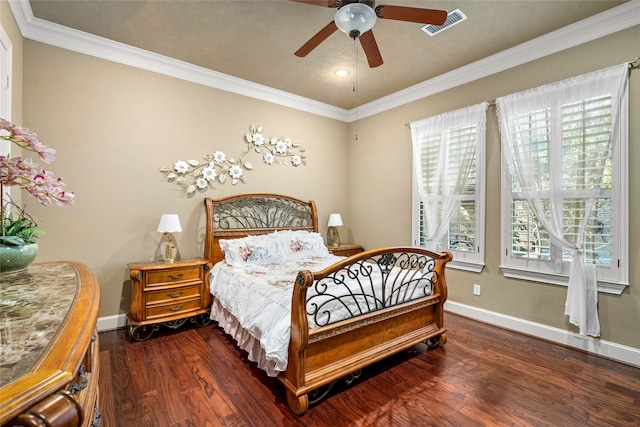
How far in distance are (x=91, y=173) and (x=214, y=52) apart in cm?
186

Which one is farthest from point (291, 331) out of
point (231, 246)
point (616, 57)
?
point (616, 57)

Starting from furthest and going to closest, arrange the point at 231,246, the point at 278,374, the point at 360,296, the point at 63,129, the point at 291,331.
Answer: the point at 231,246, the point at 63,129, the point at 360,296, the point at 278,374, the point at 291,331

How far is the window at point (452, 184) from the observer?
143 inches

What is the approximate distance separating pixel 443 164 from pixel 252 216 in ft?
8.77

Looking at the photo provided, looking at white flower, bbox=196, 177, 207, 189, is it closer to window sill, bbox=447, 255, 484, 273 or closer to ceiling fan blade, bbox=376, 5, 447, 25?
ceiling fan blade, bbox=376, 5, 447, 25

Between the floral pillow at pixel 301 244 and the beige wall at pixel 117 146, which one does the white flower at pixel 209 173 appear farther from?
the floral pillow at pixel 301 244

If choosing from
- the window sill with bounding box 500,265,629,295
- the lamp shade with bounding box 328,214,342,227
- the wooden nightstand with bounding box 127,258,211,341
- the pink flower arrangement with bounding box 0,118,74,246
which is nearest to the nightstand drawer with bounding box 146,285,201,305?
the wooden nightstand with bounding box 127,258,211,341

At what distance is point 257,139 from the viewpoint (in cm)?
431

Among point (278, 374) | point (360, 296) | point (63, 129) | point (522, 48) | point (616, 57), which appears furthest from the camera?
point (522, 48)

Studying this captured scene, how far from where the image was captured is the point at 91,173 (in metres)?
3.16

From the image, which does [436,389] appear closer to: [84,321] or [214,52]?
[84,321]

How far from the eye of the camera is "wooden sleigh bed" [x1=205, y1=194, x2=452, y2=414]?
1968mm

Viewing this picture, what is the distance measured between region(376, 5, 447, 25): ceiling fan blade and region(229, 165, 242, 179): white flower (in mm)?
2609

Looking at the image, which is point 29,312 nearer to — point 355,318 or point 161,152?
point 355,318
